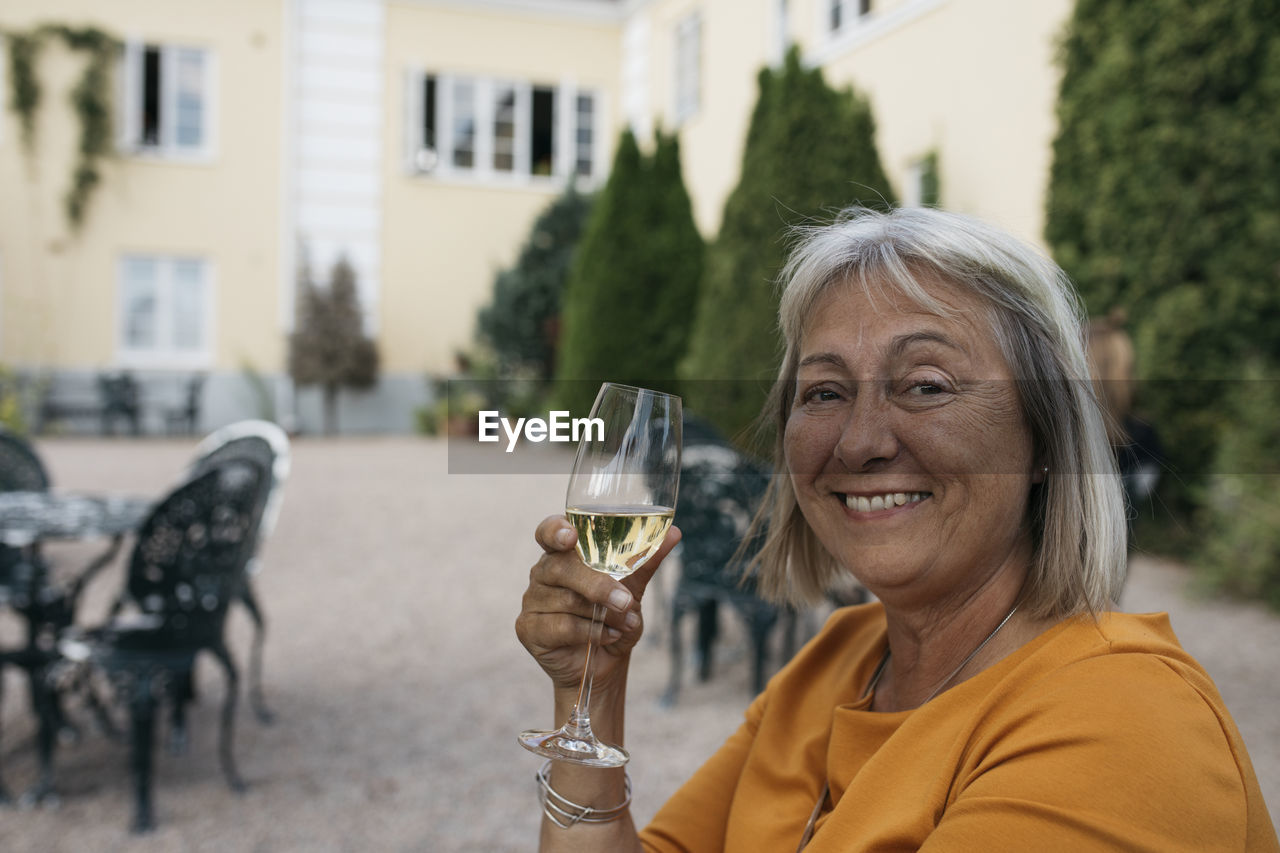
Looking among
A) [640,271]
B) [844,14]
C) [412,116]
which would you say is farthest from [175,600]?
[412,116]

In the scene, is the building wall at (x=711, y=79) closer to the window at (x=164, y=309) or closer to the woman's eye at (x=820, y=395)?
the window at (x=164, y=309)

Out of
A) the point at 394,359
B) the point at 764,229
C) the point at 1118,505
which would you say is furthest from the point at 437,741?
the point at 394,359

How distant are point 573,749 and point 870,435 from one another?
1.83 feet

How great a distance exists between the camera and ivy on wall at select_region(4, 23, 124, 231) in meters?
16.7

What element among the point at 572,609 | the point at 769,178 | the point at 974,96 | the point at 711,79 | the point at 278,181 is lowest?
the point at 572,609

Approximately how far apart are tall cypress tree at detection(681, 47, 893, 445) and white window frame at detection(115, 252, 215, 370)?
479 inches

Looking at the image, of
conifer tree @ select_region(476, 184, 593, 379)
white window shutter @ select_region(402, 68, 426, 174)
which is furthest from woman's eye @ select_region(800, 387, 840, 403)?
white window shutter @ select_region(402, 68, 426, 174)

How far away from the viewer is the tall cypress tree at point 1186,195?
7.22 m

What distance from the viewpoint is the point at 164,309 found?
1778 cm

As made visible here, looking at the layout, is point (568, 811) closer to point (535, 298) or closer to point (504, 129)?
point (535, 298)

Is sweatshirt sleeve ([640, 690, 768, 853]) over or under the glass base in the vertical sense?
under

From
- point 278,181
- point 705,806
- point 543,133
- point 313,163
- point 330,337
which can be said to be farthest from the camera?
point 543,133

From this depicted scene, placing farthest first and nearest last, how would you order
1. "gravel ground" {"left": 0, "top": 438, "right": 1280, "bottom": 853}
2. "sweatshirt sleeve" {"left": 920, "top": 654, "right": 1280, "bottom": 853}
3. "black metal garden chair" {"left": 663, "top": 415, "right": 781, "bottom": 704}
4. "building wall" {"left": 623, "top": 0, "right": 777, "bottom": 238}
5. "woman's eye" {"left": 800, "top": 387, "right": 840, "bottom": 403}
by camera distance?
"building wall" {"left": 623, "top": 0, "right": 777, "bottom": 238} < "black metal garden chair" {"left": 663, "top": 415, "right": 781, "bottom": 704} < "gravel ground" {"left": 0, "top": 438, "right": 1280, "bottom": 853} < "woman's eye" {"left": 800, "top": 387, "right": 840, "bottom": 403} < "sweatshirt sleeve" {"left": 920, "top": 654, "right": 1280, "bottom": 853}

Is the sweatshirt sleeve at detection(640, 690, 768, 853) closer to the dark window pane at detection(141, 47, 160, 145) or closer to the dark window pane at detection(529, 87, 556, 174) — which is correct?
the dark window pane at detection(529, 87, 556, 174)
